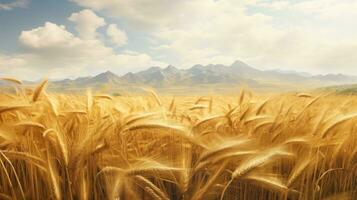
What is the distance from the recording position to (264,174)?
1.73 metres

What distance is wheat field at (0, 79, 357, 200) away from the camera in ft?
5.45

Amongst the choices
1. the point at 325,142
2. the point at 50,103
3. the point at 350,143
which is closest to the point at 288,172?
the point at 325,142

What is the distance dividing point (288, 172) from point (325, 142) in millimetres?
304

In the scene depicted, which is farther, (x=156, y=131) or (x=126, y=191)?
(x=156, y=131)

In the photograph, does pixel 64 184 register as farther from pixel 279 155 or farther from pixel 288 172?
pixel 288 172

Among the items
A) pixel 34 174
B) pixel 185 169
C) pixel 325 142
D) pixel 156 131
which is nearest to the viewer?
pixel 185 169

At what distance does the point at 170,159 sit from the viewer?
78.2 inches

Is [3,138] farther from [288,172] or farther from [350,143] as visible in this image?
[350,143]

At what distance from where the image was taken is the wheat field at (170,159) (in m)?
1.66

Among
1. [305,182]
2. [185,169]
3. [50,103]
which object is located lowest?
[305,182]

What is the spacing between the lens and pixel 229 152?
1727mm

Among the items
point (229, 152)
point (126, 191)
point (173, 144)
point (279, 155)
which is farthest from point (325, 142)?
point (126, 191)

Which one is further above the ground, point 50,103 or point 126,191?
point 50,103

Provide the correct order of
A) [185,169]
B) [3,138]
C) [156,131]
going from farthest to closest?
[156,131] < [3,138] < [185,169]
